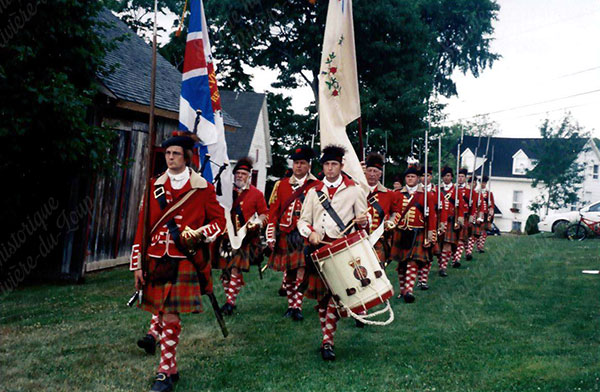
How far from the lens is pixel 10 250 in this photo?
9.92 metres

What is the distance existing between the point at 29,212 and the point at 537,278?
1016cm

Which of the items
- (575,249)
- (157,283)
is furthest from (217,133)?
(575,249)

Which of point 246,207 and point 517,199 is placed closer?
point 246,207

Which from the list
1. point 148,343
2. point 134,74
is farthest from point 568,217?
point 148,343

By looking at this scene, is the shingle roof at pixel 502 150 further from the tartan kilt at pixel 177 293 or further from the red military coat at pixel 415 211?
the tartan kilt at pixel 177 293

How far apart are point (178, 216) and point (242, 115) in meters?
24.4

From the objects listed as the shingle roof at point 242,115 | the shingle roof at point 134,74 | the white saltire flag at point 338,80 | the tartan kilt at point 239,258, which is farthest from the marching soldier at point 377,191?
the shingle roof at point 242,115

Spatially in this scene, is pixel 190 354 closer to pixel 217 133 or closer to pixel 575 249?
pixel 217 133

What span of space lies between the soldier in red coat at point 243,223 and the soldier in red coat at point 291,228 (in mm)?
328

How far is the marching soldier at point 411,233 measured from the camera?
927 centimetres

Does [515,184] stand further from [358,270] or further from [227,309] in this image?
[358,270]

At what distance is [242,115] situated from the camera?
2894 cm

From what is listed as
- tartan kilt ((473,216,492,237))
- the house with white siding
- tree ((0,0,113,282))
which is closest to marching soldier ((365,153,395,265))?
tree ((0,0,113,282))

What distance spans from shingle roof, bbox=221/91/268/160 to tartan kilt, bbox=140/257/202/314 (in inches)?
860
